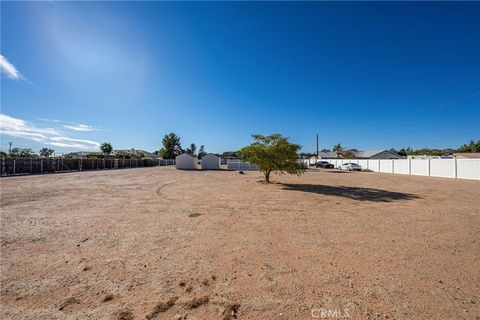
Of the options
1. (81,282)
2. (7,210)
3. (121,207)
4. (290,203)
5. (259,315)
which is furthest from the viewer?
(290,203)

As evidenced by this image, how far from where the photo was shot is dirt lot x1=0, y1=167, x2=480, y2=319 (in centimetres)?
275

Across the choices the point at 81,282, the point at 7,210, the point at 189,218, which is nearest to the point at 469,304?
the point at 81,282

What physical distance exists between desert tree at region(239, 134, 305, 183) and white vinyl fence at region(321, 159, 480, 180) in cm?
1764

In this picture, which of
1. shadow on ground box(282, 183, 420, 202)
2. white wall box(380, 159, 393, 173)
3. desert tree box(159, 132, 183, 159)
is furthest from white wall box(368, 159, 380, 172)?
desert tree box(159, 132, 183, 159)

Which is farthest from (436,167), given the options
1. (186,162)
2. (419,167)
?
(186,162)

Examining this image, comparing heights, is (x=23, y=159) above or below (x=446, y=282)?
above

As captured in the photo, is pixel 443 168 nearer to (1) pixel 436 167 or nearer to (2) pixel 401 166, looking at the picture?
(1) pixel 436 167

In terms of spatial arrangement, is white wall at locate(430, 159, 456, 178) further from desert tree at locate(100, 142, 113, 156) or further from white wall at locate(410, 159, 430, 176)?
desert tree at locate(100, 142, 113, 156)

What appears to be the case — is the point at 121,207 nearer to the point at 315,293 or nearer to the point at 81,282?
the point at 81,282

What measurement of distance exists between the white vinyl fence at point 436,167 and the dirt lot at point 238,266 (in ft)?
62.9

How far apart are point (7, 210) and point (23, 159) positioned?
21.8m

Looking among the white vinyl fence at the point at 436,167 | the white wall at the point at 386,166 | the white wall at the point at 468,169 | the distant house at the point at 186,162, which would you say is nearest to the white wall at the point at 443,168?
the white vinyl fence at the point at 436,167

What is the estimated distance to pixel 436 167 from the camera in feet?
78.8

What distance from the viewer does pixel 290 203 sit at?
9352 millimetres
